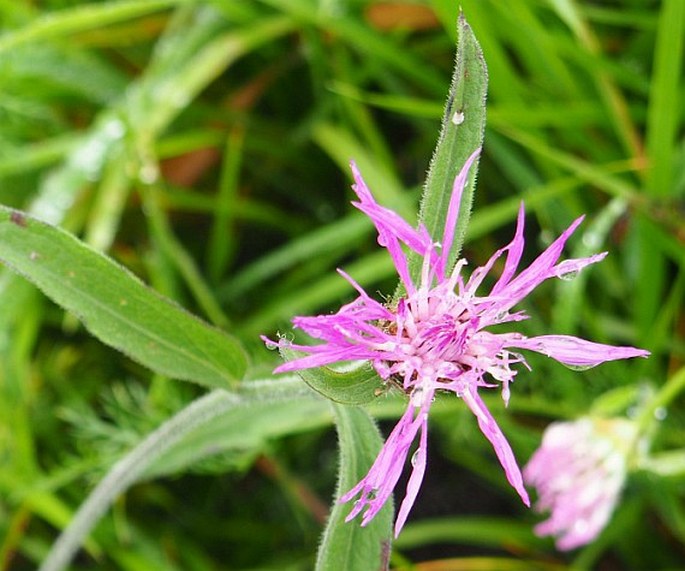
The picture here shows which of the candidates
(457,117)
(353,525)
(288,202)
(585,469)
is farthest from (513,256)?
(288,202)

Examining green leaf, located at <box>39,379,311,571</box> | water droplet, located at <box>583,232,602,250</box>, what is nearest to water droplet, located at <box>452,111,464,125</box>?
green leaf, located at <box>39,379,311,571</box>

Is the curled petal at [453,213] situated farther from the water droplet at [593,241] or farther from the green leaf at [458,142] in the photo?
the water droplet at [593,241]

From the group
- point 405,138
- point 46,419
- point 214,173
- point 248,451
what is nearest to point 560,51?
point 405,138

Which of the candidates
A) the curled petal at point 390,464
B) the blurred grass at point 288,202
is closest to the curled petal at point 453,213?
the curled petal at point 390,464

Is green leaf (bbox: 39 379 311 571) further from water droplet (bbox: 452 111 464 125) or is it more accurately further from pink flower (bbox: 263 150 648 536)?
water droplet (bbox: 452 111 464 125)

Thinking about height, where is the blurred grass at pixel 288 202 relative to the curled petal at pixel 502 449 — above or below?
above

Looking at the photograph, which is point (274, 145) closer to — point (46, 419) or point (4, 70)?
point (4, 70)

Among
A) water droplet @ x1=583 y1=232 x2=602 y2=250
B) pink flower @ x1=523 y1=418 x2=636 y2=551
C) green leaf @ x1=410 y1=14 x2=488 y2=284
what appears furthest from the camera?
water droplet @ x1=583 y1=232 x2=602 y2=250
